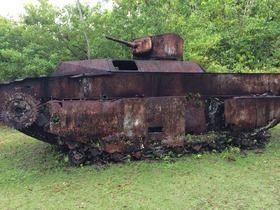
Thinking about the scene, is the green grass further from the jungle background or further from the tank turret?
the jungle background

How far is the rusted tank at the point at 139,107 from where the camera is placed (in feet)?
22.3

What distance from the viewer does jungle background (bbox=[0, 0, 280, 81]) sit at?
13.8m

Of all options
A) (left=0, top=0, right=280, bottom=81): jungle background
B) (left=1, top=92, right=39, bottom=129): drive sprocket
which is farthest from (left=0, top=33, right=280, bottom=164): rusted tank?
(left=0, top=0, right=280, bottom=81): jungle background

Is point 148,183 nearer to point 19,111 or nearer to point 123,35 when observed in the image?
point 19,111

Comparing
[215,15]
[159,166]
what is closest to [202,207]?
[159,166]

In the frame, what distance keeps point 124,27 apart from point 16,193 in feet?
32.9

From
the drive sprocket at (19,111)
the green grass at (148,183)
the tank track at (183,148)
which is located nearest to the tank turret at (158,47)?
the tank track at (183,148)

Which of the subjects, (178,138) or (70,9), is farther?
(70,9)

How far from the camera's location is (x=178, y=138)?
7422 mm

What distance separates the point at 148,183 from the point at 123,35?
943cm

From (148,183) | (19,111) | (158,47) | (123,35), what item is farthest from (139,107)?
(123,35)

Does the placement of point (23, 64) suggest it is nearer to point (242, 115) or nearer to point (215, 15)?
point (242, 115)

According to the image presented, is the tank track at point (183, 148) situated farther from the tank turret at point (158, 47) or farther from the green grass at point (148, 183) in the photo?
the tank turret at point (158, 47)

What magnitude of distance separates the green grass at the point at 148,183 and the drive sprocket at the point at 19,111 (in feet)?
3.86
